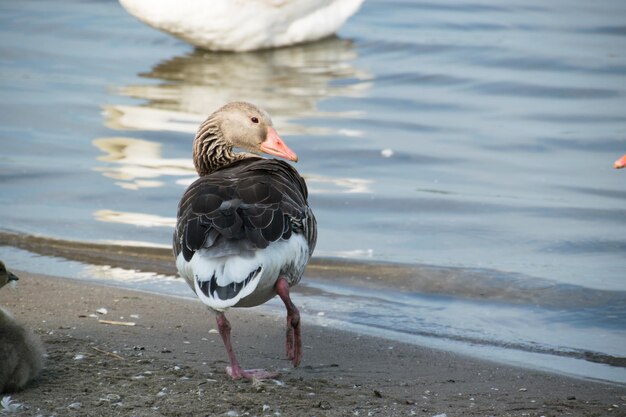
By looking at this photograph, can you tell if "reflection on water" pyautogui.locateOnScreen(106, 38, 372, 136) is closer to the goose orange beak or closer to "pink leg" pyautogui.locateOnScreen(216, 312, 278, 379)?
the goose orange beak

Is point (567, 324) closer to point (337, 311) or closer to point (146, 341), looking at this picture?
point (337, 311)

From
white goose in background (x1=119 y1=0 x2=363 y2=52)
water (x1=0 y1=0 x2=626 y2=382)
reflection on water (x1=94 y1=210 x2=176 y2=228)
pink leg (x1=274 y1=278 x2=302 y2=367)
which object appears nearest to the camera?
pink leg (x1=274 y1=278 x2=302 y2=367)

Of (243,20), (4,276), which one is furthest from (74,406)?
(243,20)

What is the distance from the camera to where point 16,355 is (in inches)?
178

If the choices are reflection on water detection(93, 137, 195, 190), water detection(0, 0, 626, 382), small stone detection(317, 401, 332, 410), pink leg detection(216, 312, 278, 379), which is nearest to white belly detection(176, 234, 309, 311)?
pink leg detection(216, 312, 278, 379)

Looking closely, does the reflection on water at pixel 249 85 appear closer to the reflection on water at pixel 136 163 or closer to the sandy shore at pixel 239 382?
the reflection on water at pixel 136 163

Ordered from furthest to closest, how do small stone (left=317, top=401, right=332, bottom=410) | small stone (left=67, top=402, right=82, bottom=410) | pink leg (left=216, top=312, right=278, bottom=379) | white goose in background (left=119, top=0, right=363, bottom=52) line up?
white goose in background (left=119, top=0, right=363, bottom=52) < pink leg (left=216, top=312, right=278, bottom=379) < small stone (left=317, top=401, right=332, bottom=410) < small stone (left=67, top=402, right=82, bottom=410)

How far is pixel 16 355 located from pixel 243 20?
1003cm

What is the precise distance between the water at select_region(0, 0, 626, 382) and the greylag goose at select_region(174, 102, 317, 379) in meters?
1.12

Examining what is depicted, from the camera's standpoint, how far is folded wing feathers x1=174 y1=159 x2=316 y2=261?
189 inches

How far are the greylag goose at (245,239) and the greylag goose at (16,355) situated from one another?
74 cm

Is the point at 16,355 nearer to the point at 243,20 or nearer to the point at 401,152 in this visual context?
the point at 401,152

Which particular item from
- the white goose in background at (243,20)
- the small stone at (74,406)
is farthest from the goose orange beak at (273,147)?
the white goose in background at (243,20)

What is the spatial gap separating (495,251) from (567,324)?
52.8 inches
